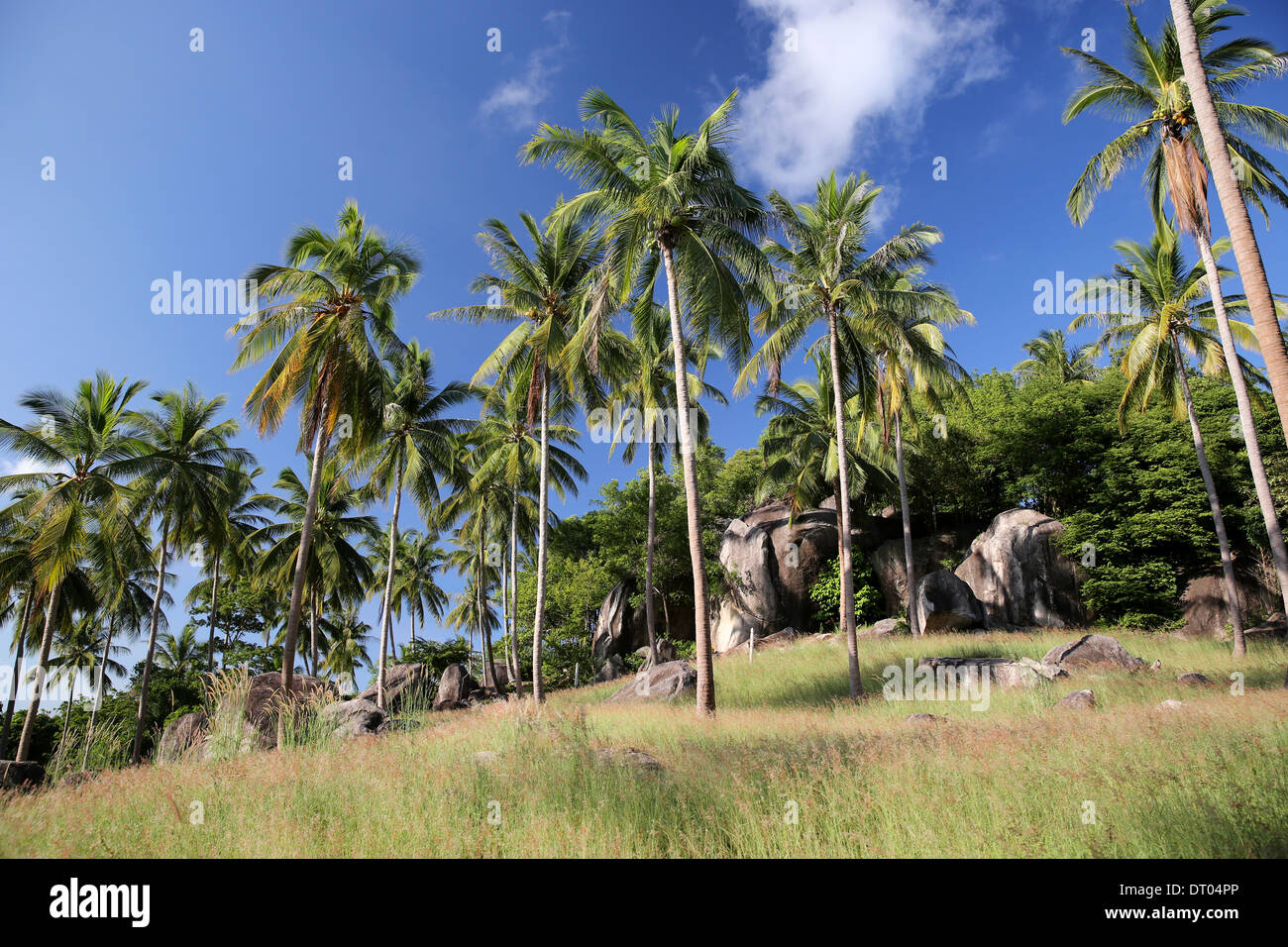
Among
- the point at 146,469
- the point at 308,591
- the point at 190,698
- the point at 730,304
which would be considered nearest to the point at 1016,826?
the point at 730,304

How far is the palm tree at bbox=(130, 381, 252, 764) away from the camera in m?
21.7

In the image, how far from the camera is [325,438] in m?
15.9

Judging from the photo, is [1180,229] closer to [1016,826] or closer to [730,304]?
[730,304]

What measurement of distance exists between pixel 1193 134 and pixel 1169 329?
8446 millimetres

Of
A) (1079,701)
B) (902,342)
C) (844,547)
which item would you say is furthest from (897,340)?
(1079,701)

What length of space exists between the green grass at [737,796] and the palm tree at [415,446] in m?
15.5

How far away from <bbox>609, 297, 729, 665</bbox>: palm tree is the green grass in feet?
35.5

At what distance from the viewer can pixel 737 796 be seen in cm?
581

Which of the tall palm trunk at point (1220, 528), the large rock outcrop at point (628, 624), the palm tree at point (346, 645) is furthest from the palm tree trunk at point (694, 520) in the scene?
the palm tree at point (346, 645)

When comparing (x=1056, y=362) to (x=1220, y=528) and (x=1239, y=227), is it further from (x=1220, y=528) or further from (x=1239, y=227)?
(x=1239, y=227)

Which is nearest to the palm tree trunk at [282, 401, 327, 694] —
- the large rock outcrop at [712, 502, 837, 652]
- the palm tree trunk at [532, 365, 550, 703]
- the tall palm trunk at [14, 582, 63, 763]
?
the palm tree trunk at [532, 365, 550, 703]

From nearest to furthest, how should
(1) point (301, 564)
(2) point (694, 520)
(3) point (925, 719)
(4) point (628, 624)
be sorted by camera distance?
(3) point (925, 719)
(2) point (694, 520)
(1) point (301, 564)
(4) point (628, 624)

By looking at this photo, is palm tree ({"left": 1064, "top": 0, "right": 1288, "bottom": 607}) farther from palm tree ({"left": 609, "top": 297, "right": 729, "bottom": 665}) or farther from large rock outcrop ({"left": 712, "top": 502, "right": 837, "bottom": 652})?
large rock outcrop ({"left": 712, "top": 502, "right": 837, "bottom": 652})
